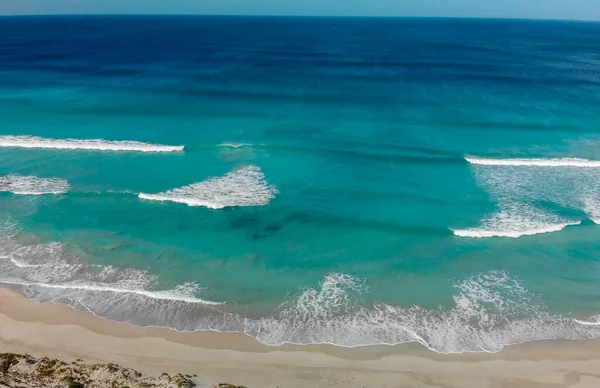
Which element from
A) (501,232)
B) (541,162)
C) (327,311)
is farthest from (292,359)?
(541,162)

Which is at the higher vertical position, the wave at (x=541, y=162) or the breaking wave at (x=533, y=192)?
the wave at (x=541, y=162)

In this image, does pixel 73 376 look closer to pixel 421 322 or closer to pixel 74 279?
pixel 74 279

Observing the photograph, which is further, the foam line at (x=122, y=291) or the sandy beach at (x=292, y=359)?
the foam line at (x=122, y=291)

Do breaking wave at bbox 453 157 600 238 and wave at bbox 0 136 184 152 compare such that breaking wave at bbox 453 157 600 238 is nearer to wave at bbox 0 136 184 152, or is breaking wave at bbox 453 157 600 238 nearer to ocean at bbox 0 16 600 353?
ocean at bbox 0 16 600 353

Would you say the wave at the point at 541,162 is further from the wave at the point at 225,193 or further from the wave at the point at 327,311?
the wave at the point at 225,193

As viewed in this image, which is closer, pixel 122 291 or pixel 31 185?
pixel 122 291

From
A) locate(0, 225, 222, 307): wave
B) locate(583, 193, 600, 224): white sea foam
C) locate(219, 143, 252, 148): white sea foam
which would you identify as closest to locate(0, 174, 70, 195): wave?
locate(0, 225, 222, 307): wave

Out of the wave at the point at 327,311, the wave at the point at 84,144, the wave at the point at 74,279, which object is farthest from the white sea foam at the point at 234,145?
the wave at the point at 327,311
